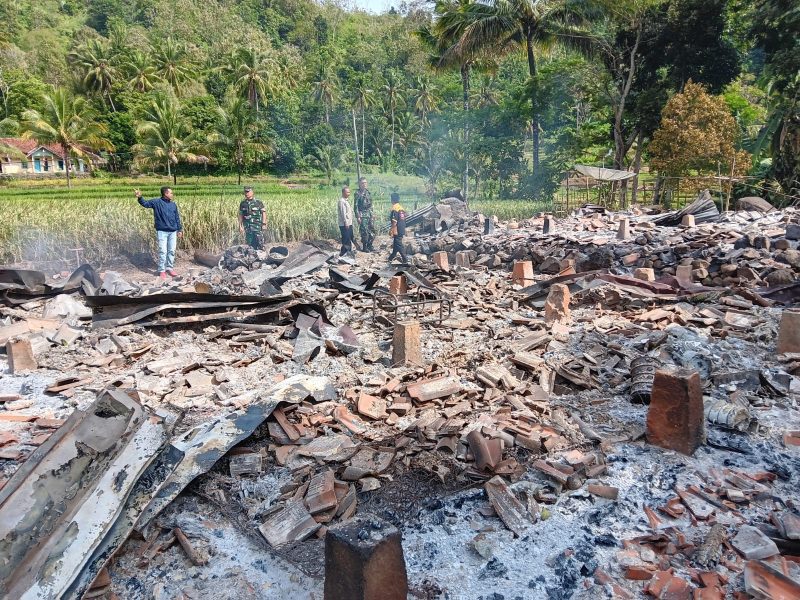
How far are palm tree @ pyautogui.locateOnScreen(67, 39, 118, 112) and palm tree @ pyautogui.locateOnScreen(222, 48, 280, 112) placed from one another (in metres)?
10.2

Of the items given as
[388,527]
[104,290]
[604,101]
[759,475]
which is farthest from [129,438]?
[604,101]

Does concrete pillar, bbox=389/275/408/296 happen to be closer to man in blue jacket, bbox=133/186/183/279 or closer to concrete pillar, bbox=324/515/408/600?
man in blue jacket, bbox=133/186/183/279

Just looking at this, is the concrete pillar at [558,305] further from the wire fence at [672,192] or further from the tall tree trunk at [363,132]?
the tall tree trunk at [363,132]

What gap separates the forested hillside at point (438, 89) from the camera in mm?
22156

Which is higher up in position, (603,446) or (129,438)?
(129,438)

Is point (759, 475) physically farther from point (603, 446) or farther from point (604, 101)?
point (604, 101)

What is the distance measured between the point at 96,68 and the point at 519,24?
37.2 metres

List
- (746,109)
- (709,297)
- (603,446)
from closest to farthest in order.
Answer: (603,446)
(709,297)
(746,109)

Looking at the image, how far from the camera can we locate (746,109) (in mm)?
28969

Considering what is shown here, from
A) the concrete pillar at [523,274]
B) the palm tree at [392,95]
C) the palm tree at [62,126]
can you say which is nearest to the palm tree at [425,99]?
the palm tree at [392,95]

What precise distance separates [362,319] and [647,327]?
3726 millimetres

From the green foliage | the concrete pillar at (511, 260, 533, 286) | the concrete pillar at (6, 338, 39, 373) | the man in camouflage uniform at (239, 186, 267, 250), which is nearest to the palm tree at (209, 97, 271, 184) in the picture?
the man in camouflage uniform at (239, 186, 267, 250)

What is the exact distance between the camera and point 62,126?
30984mm

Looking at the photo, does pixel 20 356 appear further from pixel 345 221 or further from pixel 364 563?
pixel 345 221
